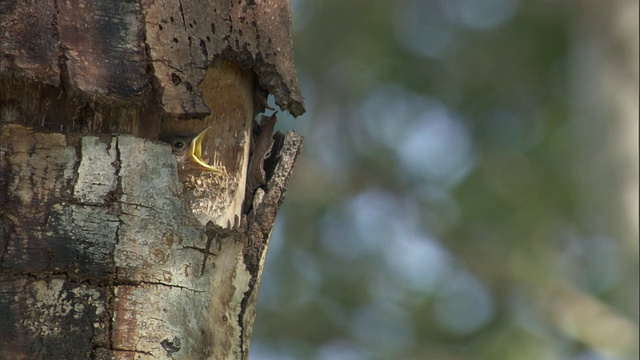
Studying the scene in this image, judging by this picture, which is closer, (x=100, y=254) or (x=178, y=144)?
(x=100, y=254)

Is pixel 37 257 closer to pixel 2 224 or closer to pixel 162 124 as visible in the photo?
pixel 2 224

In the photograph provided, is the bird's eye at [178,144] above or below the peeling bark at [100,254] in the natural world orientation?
above

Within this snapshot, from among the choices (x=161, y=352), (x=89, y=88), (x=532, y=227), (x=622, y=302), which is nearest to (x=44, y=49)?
(x=89, y=88)

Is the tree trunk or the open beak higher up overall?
the open beak

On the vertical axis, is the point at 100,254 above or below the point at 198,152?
below

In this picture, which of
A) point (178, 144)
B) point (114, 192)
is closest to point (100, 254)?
point (114, 192)

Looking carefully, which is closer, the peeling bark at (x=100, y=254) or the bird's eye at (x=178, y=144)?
the peeling bark at (x=100, y=254)

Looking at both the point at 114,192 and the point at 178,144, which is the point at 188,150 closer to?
the point at 178,144
